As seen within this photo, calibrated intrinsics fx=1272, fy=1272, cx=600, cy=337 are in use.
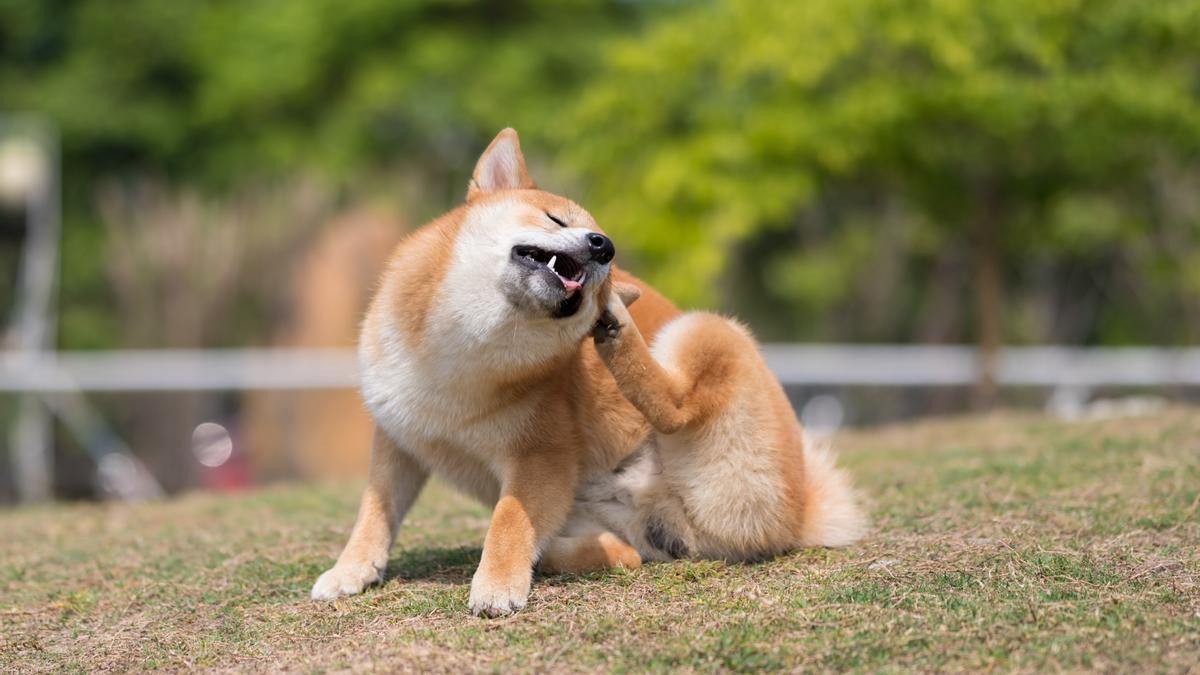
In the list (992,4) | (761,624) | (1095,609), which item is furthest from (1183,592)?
(992,4)

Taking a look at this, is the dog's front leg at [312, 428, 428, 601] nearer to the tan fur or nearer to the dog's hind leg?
the tan fur

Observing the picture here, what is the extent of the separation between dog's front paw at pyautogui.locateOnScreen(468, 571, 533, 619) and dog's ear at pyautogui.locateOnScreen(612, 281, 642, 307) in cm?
107

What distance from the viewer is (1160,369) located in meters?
14.5

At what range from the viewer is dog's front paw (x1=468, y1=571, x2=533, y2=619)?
414 centimetres

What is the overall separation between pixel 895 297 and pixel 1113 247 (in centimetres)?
380

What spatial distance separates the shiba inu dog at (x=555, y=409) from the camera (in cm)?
426

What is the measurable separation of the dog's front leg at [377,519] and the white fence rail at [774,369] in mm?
7965

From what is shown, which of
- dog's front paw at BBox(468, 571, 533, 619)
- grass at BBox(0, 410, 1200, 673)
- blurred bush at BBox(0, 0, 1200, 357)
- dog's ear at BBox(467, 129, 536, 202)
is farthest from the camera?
blurred bush at BBox(0, 0, 1200, 357)

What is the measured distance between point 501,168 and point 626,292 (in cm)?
71

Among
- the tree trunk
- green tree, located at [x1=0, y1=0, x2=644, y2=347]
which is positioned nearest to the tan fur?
the tree trunk

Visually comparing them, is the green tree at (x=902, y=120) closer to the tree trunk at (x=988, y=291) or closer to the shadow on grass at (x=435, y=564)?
the tree trunk at (x=988, y=291)

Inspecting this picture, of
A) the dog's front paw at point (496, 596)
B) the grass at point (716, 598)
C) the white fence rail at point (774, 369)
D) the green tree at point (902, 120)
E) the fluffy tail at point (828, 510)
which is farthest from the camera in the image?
the white fence rail at point (774, 369)

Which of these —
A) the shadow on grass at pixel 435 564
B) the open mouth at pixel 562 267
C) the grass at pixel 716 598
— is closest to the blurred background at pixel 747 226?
the shadow on grass at pixel 435 564

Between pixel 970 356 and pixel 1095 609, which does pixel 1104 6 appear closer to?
pixel 970 356
